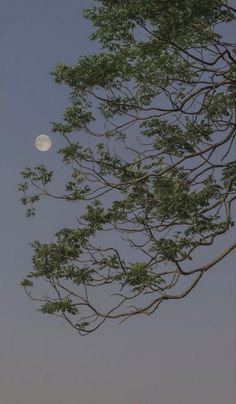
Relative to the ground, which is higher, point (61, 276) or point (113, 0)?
point (113, 0)

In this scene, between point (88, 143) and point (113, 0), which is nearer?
point (113, 0)

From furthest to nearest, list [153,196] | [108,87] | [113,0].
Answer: [153,196] → [108,87] → [113,0]

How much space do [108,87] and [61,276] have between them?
14.2ft

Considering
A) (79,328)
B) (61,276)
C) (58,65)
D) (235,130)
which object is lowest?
(79,328)

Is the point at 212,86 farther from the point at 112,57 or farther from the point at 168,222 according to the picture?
the point at 168,222

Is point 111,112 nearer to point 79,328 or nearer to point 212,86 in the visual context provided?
point 212,86

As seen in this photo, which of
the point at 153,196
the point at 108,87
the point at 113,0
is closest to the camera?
the point at 113,0

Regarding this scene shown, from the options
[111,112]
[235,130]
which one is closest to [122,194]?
[111,112]

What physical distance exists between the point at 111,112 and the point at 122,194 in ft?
6.21

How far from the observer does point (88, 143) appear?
14.6 metres

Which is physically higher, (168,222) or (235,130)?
(235,130)

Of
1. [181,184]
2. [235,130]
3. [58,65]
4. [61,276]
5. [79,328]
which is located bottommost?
[79,328]

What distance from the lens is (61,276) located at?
14641 mm

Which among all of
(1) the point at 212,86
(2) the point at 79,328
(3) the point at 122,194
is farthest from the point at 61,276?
(1) the point at 212,86
